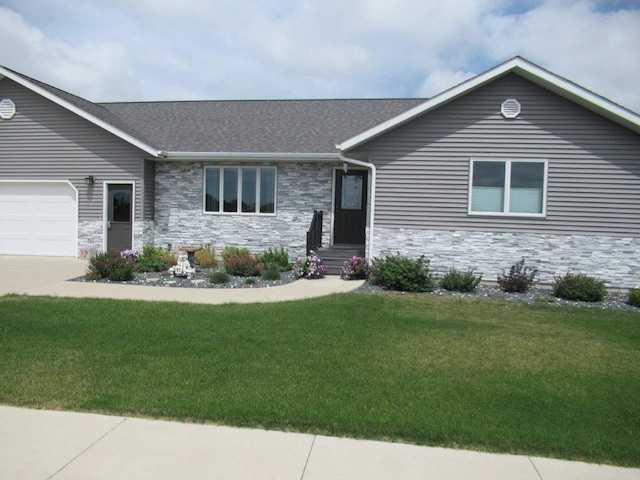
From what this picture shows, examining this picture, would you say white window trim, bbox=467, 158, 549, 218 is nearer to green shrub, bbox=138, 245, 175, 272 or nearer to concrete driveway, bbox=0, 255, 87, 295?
green shrub, bbox=138, 245, 175, 272

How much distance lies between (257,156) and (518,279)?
7.81m

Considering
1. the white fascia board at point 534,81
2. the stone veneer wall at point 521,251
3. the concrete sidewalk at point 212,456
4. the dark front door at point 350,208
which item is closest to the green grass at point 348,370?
the concrete sidewalk at point 212,456

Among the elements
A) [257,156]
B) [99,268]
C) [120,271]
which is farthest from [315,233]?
[99,268]

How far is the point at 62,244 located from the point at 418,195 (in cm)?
1105

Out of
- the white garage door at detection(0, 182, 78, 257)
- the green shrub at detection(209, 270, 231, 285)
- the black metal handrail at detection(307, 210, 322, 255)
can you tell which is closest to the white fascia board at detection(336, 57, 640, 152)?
the black metal handrail at detection(307, 210, 322, 255)

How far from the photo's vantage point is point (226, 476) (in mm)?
3699

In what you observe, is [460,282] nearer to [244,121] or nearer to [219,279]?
[219,279]

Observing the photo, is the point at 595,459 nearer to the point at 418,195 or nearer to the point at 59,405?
the point at 59,405

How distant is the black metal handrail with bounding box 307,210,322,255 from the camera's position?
1345 cm

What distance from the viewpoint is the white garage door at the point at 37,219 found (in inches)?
635

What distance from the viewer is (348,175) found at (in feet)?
51.0

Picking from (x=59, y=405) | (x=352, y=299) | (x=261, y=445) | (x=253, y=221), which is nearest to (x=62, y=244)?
(x=253, y=221)

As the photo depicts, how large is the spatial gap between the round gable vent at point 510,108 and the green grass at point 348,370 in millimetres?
5400

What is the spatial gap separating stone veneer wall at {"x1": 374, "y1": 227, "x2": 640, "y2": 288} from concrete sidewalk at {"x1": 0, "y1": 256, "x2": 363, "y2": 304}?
187cm
